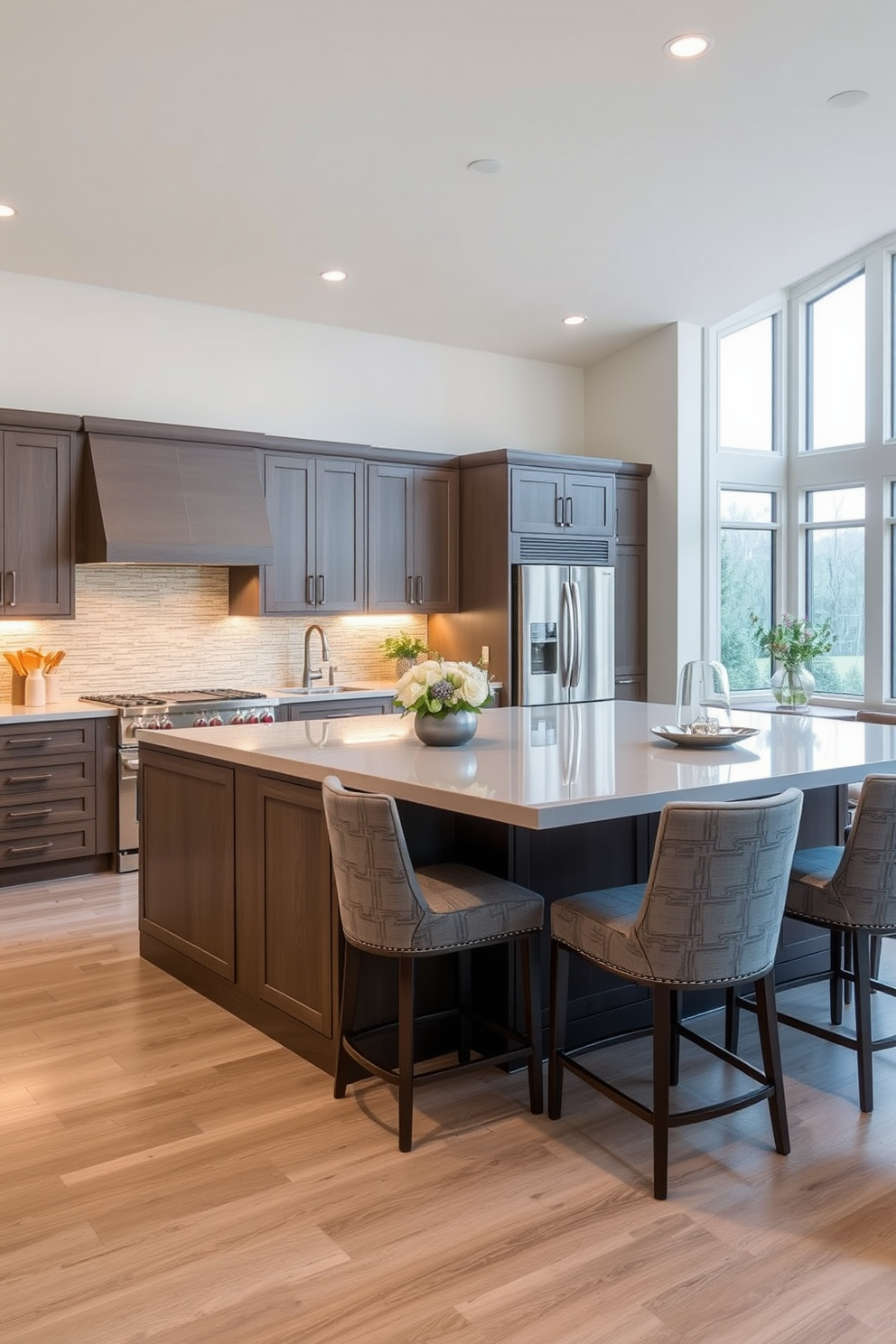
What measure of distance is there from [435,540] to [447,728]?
12.0 ft

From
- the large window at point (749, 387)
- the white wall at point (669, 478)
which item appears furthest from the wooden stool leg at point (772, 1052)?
the large window at point (749, 387)

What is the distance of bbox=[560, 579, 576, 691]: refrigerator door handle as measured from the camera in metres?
6.98

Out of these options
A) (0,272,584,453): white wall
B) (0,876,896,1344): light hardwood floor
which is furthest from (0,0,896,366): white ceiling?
(0,876,896,1344): light hardwood floor

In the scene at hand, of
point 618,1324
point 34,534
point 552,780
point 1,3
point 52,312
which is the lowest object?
point 618,1324

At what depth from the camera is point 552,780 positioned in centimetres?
278

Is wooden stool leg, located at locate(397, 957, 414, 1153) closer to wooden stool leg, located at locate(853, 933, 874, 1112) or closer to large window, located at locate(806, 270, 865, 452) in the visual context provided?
wooden stool leg, located at locate(853, 933, 874, 1112)

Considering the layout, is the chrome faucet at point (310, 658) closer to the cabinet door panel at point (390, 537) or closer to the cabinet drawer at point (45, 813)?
the cabinet door panel at point (390, 537)

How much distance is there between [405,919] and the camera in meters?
2.67

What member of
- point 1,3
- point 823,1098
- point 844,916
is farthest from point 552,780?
point 1,3

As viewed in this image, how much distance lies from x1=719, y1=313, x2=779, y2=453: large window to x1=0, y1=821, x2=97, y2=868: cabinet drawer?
5.12 m

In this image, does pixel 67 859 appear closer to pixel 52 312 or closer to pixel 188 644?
pixel 188 644

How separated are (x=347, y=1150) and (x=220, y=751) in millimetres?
1317

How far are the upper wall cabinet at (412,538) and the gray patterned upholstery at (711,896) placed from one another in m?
4.39

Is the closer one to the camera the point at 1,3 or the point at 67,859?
the point at 1,3
